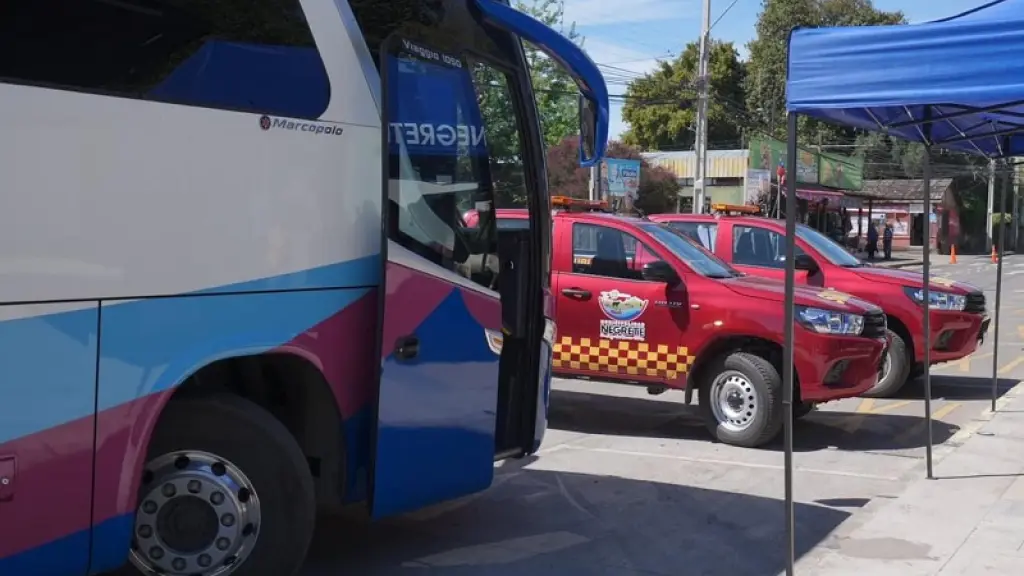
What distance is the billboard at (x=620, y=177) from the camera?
35.0 meters

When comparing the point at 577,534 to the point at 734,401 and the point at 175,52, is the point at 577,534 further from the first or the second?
the point at 175,52

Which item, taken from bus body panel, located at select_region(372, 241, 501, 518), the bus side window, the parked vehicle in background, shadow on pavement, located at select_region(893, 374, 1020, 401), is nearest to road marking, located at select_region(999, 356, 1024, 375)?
shadow on pavement, located at select_region(893, 374, 1020, 401)

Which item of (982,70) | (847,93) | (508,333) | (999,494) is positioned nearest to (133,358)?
(508,333)

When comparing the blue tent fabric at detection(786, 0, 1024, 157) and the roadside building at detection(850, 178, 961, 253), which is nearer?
the blue tent fabric at detection(786, 0, 1024, 157)

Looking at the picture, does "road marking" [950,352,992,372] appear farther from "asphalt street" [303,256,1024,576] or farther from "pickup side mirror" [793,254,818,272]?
"pickup side mirror" [793,254,818,272]

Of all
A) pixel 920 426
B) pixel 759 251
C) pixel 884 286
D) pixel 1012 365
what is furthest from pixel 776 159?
pixel 920 426

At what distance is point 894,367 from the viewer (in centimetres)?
1141

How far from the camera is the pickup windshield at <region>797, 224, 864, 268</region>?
11695 millimetres

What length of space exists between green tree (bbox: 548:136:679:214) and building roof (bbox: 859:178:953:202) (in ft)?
63.3

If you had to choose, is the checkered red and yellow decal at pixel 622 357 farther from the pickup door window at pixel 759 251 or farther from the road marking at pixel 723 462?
the pickup door window at pixel 759 251

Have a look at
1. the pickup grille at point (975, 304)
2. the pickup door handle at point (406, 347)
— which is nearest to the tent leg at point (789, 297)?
the pickup door handle at point (406, 347)

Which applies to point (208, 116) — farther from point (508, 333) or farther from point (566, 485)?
point (566, 485)

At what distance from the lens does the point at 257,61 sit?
4.54 meters

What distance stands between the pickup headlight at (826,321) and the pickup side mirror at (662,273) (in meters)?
1.08
